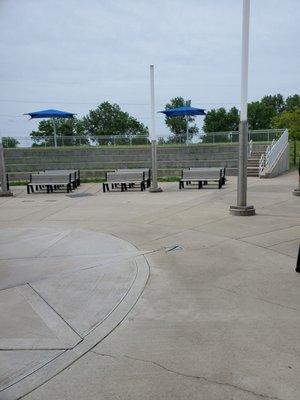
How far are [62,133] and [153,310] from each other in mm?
49201

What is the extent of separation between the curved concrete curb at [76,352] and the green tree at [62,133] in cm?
2300

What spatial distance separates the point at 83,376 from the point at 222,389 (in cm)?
111

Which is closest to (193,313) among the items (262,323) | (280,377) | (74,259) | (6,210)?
(262,323)

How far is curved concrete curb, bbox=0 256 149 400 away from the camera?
10.7 feet

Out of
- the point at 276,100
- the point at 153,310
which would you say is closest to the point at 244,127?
the point at 153,310

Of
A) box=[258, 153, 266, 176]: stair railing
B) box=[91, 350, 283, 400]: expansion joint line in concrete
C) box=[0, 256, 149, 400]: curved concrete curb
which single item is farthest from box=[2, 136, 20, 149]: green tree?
box=[91, 350, 283, 400]: expansion joint line in concrete

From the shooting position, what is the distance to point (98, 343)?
3.99 metres

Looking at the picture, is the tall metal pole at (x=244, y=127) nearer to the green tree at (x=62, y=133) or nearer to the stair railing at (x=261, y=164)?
the stair railing at (x=261, y=164)

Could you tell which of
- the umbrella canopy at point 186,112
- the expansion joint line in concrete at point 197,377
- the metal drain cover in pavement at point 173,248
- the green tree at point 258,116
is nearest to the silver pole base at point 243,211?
the metal drain cover in pavement at point 173,248

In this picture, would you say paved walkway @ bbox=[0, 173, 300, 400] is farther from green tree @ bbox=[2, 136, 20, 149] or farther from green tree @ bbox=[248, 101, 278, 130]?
green tree @ bbox=[248, 101, 278, 130]

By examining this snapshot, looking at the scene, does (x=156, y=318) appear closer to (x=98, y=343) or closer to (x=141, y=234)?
(x=98, y=343)

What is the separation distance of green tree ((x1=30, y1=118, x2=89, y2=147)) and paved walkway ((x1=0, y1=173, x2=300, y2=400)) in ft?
60.4

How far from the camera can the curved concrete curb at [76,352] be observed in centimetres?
325

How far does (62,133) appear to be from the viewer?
51.8 m
